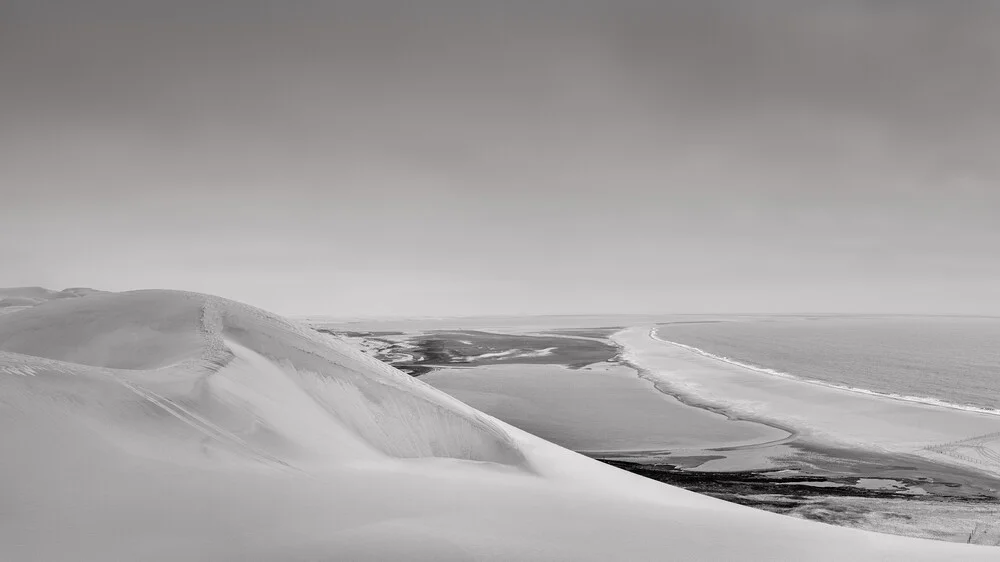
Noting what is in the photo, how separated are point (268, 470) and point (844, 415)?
1889 cm

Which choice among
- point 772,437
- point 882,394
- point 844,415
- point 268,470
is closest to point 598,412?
point 772,437

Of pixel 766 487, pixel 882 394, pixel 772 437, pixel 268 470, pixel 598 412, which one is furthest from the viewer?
pixel 882 394

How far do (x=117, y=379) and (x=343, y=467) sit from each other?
182 centimetres

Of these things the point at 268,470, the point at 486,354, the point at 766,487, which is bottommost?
the point at 486,354

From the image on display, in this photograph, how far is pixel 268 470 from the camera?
12.9 ft

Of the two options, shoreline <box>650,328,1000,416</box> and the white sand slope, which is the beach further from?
the white sand slope

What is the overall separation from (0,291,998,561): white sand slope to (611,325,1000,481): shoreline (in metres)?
10.0

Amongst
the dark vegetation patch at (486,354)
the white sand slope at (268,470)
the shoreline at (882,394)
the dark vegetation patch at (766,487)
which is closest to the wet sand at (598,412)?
the dark vegetation patch at (766,487)

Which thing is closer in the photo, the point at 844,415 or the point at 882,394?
the point at 844,415

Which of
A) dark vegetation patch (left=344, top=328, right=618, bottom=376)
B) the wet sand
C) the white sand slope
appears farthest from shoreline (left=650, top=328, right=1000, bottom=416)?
the white sand slope

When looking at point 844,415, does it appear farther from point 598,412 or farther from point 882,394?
point 598,412

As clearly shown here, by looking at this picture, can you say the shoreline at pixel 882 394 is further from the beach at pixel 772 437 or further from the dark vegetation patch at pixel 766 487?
the dark vegetation patch at pixel 766 487

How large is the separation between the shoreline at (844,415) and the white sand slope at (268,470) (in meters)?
10.0

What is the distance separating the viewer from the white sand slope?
10.0ft
